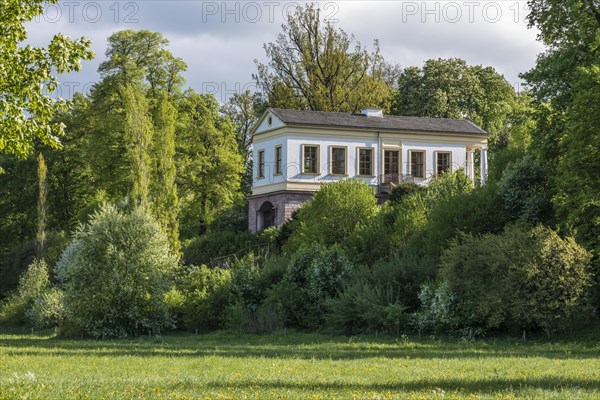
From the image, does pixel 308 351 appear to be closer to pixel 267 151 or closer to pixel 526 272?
pixel 526 272

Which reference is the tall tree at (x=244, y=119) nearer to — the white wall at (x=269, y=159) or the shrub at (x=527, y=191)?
the white wall at (x=269, y=159)

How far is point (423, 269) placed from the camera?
34312 mm

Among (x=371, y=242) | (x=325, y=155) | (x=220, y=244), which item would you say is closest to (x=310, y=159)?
(x=325, y=155)

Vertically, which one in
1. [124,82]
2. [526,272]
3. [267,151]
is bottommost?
[526,272]

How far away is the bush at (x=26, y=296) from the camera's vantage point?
4768 centimetres

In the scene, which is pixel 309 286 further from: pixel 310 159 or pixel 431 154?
pixel 431 154

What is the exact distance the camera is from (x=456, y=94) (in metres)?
74.0

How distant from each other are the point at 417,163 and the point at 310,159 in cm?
772

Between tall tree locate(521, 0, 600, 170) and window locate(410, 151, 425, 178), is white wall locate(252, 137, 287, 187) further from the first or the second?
tall tree locate(521, 0, 600, 170)

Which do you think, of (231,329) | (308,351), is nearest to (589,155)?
(308,351)

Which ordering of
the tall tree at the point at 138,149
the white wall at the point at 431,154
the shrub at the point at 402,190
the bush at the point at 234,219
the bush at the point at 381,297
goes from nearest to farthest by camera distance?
the bush at the point at 381,297 → the tall tree at the point at 138,149 → the shrub at the point at 402,190 → the white wall at the point at 431,154 → the bush at the point at 234,219

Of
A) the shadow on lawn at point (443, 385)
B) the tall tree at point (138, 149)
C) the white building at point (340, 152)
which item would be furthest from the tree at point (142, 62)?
the shadow on lawn at point (443, 385)

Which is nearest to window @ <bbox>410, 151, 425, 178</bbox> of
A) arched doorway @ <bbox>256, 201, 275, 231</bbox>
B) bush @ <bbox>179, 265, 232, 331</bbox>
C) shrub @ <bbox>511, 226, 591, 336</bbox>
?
arched doorway @ <bbox>256, 201, 275, 231</bbox>

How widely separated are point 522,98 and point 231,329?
51.9 metres
